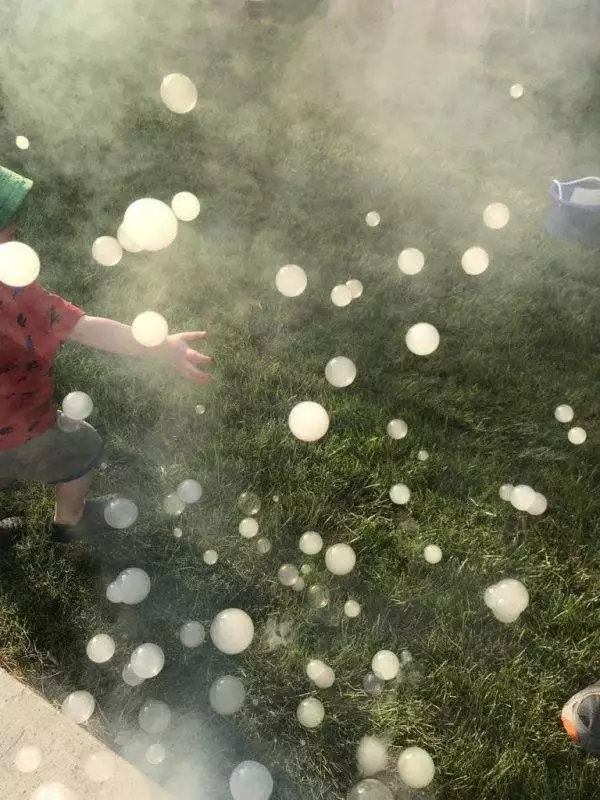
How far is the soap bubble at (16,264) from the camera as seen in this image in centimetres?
152

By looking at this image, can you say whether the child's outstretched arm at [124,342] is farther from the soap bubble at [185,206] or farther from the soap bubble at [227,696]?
the soap bubble at [185,206]

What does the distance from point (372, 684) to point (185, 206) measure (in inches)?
114

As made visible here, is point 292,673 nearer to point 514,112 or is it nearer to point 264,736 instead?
point 264,736

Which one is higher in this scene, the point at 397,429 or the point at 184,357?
the point at 184,357

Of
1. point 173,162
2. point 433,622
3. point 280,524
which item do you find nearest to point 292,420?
point 280,524

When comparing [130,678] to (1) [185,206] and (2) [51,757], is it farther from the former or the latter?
(1) [185,206]

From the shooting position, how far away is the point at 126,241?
138 inches

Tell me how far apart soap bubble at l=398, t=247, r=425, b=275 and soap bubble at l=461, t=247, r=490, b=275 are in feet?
0.76

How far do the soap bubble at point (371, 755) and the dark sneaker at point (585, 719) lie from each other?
54cm

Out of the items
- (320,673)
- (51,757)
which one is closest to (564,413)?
(320,673)

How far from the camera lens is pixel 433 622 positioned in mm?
2123

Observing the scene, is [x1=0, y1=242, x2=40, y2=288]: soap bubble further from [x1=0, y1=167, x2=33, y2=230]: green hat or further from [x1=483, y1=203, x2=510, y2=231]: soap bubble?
[x1=483, y1=203, x2=510, y2=231]: soap bubble

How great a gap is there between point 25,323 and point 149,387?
113cm

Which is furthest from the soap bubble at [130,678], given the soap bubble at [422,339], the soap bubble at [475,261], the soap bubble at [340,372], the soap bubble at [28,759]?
the soap bubble at [475,261]
